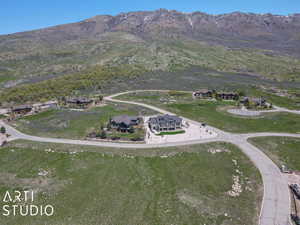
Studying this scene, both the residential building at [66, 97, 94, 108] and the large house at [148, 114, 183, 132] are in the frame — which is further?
the residential building at [66, 97, 94, 108]

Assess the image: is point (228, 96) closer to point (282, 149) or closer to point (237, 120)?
point (237, 120)

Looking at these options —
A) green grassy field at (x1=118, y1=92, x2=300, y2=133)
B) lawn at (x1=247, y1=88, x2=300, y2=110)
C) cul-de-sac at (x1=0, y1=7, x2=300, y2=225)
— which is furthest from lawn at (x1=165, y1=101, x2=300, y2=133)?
lawn at (x1=247, y1=88, x2=300, y2=110)

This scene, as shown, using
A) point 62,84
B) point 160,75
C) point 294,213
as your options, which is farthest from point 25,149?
point 160,75

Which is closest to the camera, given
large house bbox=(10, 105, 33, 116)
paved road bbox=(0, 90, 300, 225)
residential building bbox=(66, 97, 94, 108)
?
paved road bbox=(0, 90, 300, 225)

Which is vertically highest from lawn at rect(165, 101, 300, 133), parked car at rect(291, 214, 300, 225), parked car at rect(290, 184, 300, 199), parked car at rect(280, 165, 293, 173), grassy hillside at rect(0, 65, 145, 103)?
grassy hillside at rect(0, 65, 145, 103)

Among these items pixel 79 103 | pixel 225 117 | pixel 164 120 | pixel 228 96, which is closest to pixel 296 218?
pixel 164 120

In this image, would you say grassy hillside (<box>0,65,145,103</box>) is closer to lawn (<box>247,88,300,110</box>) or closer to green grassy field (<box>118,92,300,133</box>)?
green grassy field (<box>118,92,300,133</box>)
